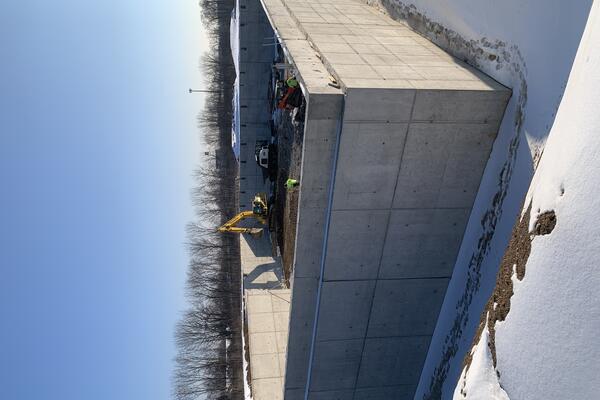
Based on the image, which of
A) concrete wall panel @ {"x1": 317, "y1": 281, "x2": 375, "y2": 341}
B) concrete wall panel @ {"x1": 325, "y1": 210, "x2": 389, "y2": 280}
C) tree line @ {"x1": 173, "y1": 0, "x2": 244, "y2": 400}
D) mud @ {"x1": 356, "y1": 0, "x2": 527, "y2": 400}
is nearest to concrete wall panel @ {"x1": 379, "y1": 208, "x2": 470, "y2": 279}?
concrete wall panel @ {"x1": 325, "y1": 210, "x2": 389, "y2": 280}

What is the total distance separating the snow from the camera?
12.7 ft

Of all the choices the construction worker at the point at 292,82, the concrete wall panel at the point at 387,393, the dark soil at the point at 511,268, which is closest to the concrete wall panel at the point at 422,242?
the concrete wall panel at the point at 387,393

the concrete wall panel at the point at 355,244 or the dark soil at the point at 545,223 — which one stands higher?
the dark soil at the point at 545,223

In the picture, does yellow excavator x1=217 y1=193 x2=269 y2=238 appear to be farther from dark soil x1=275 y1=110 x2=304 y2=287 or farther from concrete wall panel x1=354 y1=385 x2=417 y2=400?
concrete wall panel x1=354 y1=385 x2=417 y2=400

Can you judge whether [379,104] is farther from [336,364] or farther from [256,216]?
[256,216]

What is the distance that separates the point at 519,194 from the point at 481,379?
3524mm

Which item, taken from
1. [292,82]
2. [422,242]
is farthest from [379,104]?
[292,82]

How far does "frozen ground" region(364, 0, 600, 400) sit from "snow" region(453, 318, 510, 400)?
0.02 m

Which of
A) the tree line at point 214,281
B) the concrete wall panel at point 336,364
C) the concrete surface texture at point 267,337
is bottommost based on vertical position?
the tree line at point 214,281

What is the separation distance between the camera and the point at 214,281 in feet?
103

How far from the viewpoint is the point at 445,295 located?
902 centimetres

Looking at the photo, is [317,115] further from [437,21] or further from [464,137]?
[437,21]

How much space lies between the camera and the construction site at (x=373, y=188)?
7.09m

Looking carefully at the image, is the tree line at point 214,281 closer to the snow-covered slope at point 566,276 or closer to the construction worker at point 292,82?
the construction worker at point 292,82
